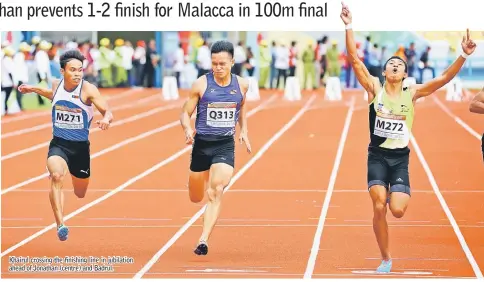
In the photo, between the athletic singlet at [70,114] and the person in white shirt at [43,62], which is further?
the person in white shirt at [43,62]

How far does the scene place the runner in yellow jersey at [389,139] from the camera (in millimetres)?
10727

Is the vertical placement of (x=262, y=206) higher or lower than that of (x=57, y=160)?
lower

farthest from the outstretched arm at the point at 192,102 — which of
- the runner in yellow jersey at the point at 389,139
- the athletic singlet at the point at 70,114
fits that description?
the runner in yellow jersey at the point at 389,139

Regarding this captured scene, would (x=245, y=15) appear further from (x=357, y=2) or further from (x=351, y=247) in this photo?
(x=351, y=247)

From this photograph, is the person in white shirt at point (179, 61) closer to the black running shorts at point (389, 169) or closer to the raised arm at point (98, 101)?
the raised arm at point (98, 101)

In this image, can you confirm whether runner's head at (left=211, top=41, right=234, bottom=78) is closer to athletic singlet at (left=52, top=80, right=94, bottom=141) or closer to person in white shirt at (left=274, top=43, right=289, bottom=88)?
athletic singlet at (left=52, top=80, right=94, bottom=141)

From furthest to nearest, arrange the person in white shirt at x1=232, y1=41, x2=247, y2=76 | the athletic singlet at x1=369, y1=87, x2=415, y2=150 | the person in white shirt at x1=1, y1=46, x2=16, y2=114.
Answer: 1. the person in white shirt at x1=232, y1=41, x2=247, y2=76
2. the person in white shirt at x1=1, y1=46, x2=16, y2=114
3. the athletic singlet at x1=369, y1=87, x2=415, y2=150

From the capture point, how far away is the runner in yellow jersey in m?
10.7

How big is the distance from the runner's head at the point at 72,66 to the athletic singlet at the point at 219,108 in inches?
37.5

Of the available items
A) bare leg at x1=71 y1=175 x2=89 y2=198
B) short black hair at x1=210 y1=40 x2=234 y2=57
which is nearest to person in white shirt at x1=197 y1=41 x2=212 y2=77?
bare leg at x1=71 y1=175 x2=89 y2=198

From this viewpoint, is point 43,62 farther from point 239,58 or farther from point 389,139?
point 389,139

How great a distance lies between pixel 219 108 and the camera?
11.4 m

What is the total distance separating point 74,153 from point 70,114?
41 cm

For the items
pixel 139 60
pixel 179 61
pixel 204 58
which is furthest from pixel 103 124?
pixel 139 60
